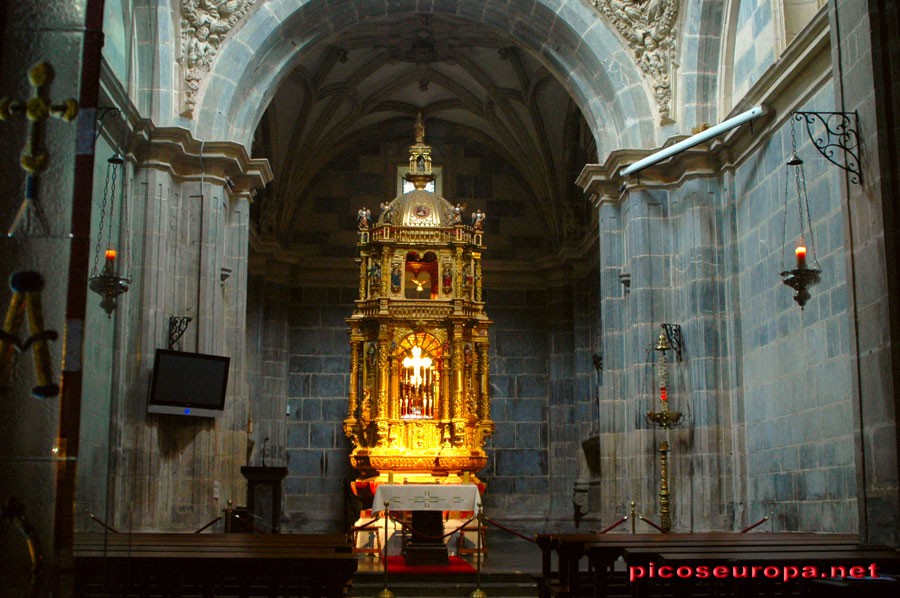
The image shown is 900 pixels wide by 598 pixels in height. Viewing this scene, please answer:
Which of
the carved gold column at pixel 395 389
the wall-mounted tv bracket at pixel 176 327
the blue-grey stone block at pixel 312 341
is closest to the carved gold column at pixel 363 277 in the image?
the carved gold column at pixel 395 389

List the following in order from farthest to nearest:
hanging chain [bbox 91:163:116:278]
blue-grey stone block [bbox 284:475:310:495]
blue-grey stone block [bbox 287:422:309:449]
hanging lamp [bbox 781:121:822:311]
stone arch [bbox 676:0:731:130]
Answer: blue-grey stone block [bbox 287:422:309:449]
blue-grey stone block [bbox 284:475:310:495]
stone arch [bbox 676:0:731:130]
hanging lamp [bbox 781:121:822:311]
hanging chain [bbox 91:163:116:278]

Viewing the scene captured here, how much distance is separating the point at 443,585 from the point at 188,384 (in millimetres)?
3794

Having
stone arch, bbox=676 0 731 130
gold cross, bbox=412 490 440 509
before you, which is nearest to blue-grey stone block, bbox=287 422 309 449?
gold cross, bbox=412 490 440 509

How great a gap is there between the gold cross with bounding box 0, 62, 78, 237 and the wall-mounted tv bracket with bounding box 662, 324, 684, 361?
1063cm

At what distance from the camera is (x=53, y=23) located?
3.44 meters

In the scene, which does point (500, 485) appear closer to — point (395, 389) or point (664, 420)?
point (395, 389)

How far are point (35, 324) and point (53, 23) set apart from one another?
3.27ft

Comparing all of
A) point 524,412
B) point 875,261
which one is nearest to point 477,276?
point 524,412

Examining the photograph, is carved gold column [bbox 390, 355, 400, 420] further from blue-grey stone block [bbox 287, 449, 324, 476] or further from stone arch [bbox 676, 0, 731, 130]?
stone arch [bbox 676, 0, 731, 130]

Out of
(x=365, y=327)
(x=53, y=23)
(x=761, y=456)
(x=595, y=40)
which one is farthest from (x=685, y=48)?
(x=53, y=23)

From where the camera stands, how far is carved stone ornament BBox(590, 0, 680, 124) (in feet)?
46.3

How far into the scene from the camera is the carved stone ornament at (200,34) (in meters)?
13.6

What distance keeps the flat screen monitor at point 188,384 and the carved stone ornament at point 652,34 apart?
6779 mm

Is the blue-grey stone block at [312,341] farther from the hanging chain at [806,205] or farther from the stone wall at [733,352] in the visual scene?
the hanging chain at [806,205]
